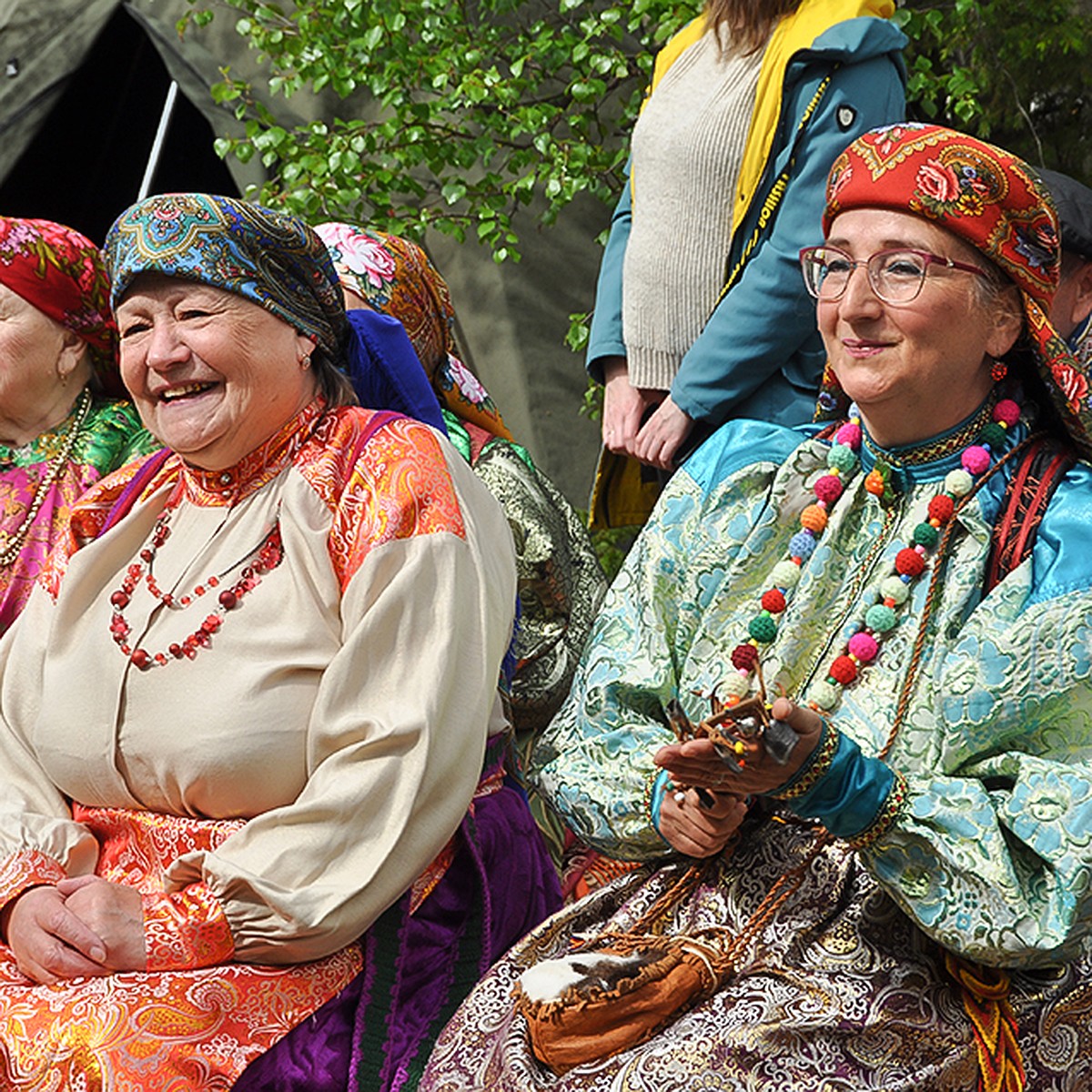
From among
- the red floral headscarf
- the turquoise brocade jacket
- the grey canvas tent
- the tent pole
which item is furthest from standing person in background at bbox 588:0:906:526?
the tent pole

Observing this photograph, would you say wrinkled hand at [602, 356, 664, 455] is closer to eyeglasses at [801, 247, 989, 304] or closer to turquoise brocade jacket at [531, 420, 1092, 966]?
turquoise brocade jacket at [531, 420, 1092, 966]

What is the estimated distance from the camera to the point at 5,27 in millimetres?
7305

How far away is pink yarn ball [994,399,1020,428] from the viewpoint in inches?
110

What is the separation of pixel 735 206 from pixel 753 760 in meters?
1.99

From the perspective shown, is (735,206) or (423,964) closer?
(423,964)

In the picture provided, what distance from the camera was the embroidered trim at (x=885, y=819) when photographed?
243 cm

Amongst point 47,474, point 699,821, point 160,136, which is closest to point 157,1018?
point 699,821

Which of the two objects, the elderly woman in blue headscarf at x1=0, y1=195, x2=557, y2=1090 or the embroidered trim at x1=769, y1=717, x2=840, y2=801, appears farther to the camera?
the elderly woman in blue headscarf at x1=0, y1=195, x2=557, y2=1090

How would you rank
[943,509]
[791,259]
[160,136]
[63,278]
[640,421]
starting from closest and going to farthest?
[943,509], [791,259], [63,278], [640,421], [160,136]

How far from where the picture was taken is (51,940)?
282 centimetres

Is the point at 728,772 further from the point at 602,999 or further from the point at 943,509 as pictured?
the point at 943,509

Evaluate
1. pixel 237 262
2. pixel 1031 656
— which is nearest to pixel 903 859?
pixel 1031 656

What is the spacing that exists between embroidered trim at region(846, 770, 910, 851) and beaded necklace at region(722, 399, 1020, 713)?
0.95 ft

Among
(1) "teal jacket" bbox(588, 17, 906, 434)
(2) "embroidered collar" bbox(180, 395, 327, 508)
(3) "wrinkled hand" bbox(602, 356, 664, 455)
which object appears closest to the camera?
(2) "embroidered collar" bbox(180, 395, 327, 508)
